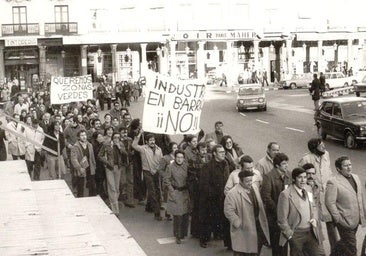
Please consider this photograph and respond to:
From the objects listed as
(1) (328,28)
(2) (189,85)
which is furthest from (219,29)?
(2) (189,85)

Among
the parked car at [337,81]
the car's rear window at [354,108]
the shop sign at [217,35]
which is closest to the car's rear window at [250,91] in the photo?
the car's rear window at [354,108]

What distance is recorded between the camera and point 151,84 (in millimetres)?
11625

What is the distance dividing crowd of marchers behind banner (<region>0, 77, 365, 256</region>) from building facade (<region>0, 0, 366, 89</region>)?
3583cm

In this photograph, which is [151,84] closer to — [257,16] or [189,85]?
[189,85]

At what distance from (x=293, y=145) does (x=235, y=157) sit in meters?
9.79

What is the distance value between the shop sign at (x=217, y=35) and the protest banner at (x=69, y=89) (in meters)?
32.6

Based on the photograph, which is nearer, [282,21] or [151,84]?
[151,84]

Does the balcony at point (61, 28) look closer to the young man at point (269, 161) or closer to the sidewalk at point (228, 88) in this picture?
the sidewalk at point (228, 88)

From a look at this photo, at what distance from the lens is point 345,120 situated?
19.8 meters

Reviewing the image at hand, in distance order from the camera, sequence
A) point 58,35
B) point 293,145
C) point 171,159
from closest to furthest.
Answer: point 171,159 < point 293,145 < point 58,35

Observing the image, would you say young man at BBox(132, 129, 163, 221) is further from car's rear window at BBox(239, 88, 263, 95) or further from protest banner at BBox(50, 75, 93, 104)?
car's rear window at BBox(239, 88, 263, 95)

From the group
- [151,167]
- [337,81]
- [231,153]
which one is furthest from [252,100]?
[231,153]

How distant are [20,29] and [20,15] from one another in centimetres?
130

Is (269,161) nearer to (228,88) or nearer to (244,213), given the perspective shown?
(244,213)
